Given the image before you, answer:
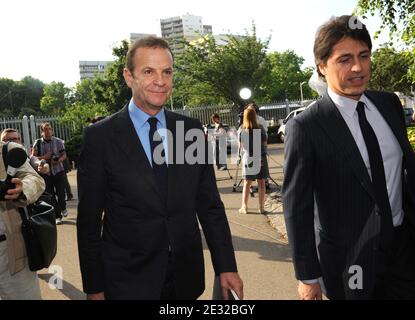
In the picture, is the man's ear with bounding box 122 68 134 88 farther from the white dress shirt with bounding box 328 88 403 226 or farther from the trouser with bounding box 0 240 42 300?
the trouser with bounding box 0 240 42 300

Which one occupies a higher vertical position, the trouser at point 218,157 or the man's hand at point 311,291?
the man's hand at point 311,291

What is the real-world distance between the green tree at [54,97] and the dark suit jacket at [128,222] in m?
94.5

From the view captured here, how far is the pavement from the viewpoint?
15.7 ft

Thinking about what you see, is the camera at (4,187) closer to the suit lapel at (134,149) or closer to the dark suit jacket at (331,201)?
the suit lapel at (134,149)

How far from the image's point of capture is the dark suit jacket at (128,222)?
93.0 inches

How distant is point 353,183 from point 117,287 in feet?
4.48

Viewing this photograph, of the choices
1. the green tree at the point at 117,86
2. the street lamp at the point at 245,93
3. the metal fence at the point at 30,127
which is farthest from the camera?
the green tree at the point at 117,86

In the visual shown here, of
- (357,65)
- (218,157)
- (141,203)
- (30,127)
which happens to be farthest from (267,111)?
(141,203)

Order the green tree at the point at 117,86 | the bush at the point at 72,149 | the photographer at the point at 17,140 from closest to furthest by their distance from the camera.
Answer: the photographer at the point at 17,140
the bush at the point at 72,149
the green tree at the point at 117,86

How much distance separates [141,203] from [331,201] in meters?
1.02

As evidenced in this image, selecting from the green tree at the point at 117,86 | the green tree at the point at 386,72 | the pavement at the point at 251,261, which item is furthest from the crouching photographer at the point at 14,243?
the green tree at the point at 386,72

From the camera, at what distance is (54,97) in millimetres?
102875

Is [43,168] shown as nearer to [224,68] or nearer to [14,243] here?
[14,243]

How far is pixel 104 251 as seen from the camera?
7.96ft
